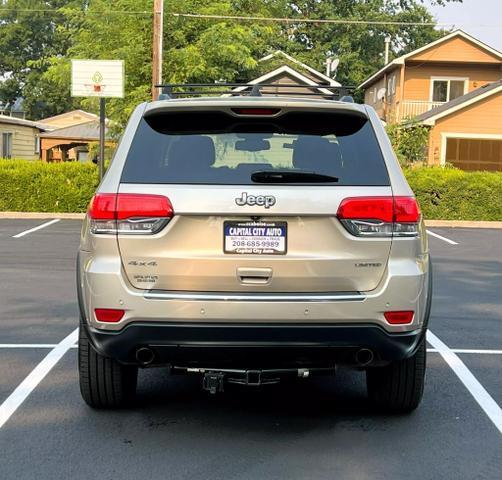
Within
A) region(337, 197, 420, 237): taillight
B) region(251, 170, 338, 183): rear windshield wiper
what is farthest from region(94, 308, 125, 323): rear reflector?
region(337, 197, 420, 237): taillight

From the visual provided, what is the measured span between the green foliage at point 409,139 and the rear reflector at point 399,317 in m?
22.8

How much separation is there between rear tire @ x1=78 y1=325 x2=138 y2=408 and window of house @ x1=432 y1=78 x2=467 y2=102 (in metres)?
33.3

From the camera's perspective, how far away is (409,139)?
26.6m

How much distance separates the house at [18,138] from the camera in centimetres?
3198

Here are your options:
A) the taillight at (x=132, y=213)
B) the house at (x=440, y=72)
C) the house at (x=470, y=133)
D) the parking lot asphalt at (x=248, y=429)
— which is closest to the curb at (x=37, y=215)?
the parking lot asphalt at (x=248, y=429)

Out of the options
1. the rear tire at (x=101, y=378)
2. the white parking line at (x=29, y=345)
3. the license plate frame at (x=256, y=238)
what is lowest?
the white parking line at (x=29, y=345)

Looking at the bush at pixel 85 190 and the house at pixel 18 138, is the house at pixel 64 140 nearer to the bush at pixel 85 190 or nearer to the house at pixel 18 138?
the house at pixel 18 138

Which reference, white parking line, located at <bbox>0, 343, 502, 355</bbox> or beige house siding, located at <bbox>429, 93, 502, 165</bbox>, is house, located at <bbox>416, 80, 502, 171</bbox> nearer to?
beige house siding, located at <bbox>429, 93, 502, 165</bbox>

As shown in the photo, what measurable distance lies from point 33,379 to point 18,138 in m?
30.3

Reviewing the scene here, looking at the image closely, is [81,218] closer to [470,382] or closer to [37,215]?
[37,215]

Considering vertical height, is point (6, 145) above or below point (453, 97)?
below

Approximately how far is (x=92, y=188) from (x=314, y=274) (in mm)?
17620

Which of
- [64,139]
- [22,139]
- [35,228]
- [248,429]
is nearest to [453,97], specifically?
[64,139]

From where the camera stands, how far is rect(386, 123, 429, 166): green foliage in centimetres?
Answer: 2664
